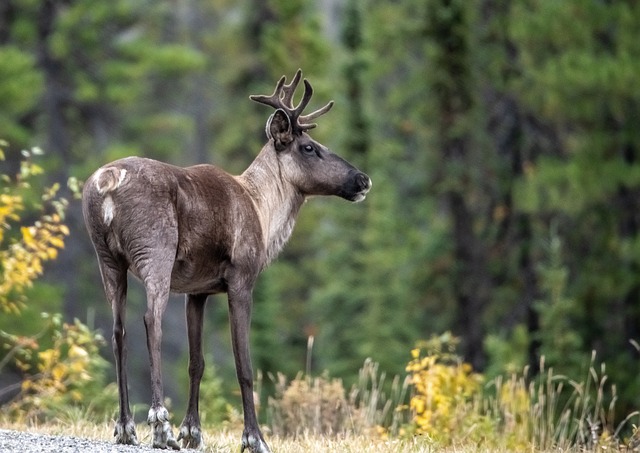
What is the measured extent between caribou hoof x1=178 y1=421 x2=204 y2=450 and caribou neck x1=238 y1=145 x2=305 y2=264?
57.8 inches

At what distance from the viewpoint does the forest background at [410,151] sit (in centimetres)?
2492

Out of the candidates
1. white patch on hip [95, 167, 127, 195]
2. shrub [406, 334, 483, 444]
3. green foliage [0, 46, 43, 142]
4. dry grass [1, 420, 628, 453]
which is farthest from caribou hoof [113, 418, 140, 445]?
green foliage [0, 46, 43, 142]

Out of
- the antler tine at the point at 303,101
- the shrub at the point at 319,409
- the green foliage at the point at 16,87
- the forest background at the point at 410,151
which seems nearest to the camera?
the antler tine at the point at 303,101

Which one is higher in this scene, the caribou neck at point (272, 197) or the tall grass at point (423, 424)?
the caribou neck at point (272, 197)

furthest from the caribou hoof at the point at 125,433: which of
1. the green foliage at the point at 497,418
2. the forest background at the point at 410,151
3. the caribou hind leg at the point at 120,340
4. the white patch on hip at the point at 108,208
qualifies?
the forest background at the point at 410,151

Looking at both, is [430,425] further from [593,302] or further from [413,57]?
[413,57]

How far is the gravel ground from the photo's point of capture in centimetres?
823

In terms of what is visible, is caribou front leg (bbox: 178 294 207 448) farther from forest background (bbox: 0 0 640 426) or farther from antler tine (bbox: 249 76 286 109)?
forest background (bbox: 0 0 640 426)

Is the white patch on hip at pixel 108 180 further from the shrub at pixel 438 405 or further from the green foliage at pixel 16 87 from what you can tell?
the green foliage at pixel 16 87

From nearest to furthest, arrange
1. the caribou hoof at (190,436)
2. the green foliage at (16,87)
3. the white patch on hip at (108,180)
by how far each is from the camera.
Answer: the white patch on hip at (108,180) → the caribou hoof at (190,436) → the green foliage at (16,87)

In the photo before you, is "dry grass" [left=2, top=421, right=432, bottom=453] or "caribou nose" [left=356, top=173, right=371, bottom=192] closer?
"dry grass" [left=2, top=421, right=432, bottom=453]

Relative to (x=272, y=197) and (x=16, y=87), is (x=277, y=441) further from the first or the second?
(x=16, y=87)

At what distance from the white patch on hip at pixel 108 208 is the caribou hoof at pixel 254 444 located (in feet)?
5.88

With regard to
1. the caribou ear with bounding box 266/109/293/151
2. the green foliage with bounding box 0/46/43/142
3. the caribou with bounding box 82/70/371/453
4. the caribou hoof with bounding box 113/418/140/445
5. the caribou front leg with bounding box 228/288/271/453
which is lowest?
the caribou hoof with bounding box 113/418/140/445
